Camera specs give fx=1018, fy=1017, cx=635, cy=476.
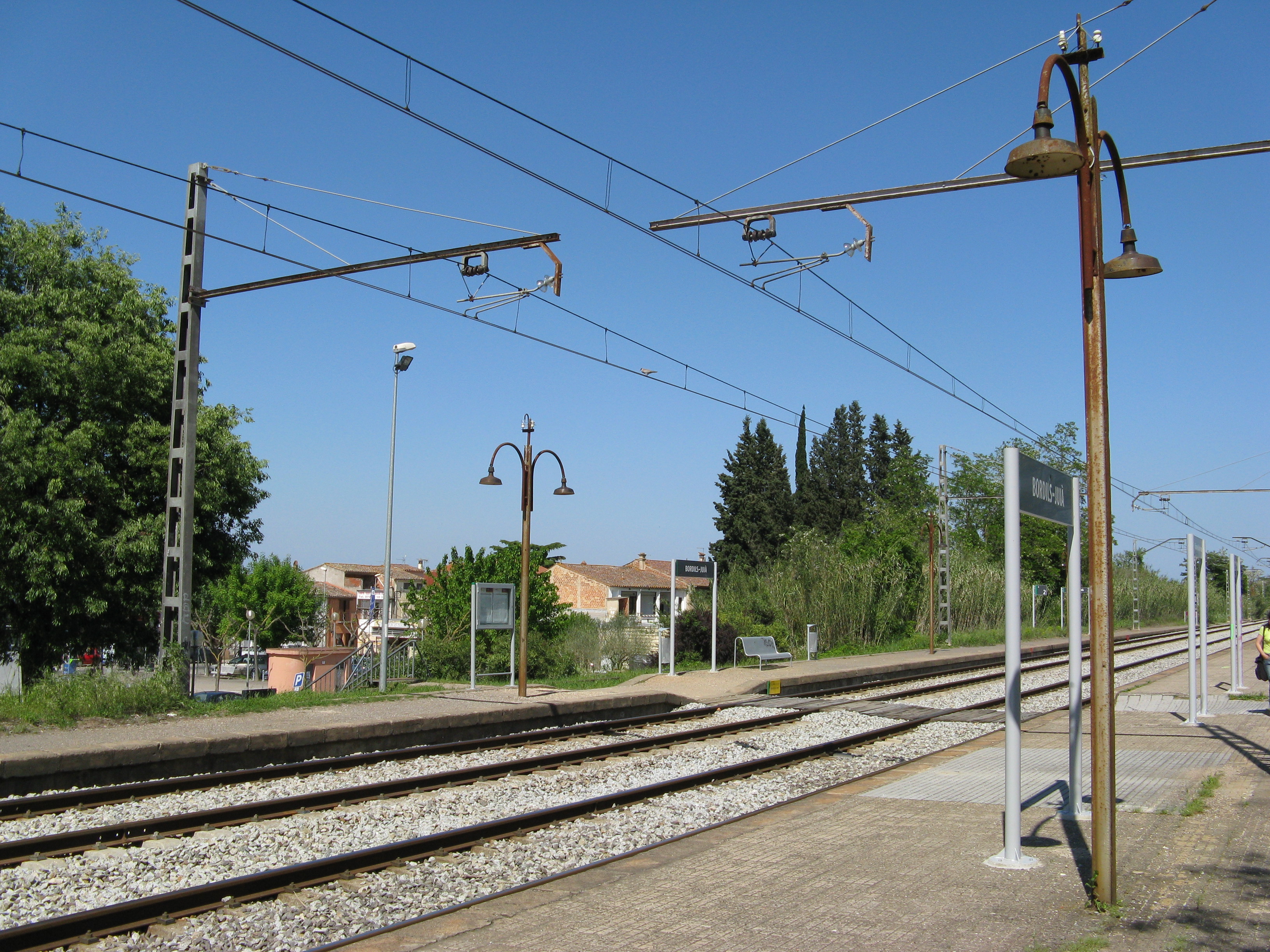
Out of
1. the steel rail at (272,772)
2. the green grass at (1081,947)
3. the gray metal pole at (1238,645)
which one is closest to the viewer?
the green grass at (1081,947)

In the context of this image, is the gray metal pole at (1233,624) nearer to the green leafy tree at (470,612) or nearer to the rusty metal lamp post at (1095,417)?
the rusty metal lamp post at (1095,417)

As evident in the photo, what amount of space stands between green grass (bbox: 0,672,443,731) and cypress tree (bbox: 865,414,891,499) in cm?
6896

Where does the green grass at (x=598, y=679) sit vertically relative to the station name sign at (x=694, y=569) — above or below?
below

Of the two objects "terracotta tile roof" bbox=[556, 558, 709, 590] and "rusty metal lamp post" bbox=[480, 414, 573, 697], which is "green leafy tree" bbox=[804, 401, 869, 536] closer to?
"terracotta tile roof" bbox=[556, 558, 709, 590]

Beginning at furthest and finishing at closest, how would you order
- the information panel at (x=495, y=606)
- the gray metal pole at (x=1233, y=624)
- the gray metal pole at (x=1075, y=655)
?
1. the information panel at (x=495, y=606)
2. the gray metal pole at (x=1233, y=624)
3. the gray metal pole at (x=1075, y=655)

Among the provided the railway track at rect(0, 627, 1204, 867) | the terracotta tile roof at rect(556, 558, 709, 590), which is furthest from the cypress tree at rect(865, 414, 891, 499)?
the railway track at rect(0, 627, 1204, 867)

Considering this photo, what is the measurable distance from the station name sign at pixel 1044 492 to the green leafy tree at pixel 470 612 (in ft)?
61.4

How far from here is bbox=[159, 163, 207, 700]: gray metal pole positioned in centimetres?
1560

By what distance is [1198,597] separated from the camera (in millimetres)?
19750

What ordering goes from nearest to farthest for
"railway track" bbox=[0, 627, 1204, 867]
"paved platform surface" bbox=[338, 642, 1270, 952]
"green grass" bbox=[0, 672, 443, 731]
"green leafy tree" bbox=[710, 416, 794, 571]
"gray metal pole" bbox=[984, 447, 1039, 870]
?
"paved platform surface" bbox=[338, 642, 1270, 952] → "gray metal pole" bbox=[984, 447, 1039, 870] → "railway track" bbox=[0, 627, 1204, 867] → "green grass" bbox=[0, 672, 443, 731] → "green leafy tree" bbox=[710, 416, 794, 571]

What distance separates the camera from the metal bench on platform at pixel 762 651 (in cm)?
2533

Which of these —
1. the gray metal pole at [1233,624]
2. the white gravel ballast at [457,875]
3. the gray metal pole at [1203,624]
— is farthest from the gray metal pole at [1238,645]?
the white gravel ballast at [457,875]

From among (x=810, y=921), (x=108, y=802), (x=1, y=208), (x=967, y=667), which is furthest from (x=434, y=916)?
(x=967, y=667)

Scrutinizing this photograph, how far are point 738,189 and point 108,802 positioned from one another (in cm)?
931
